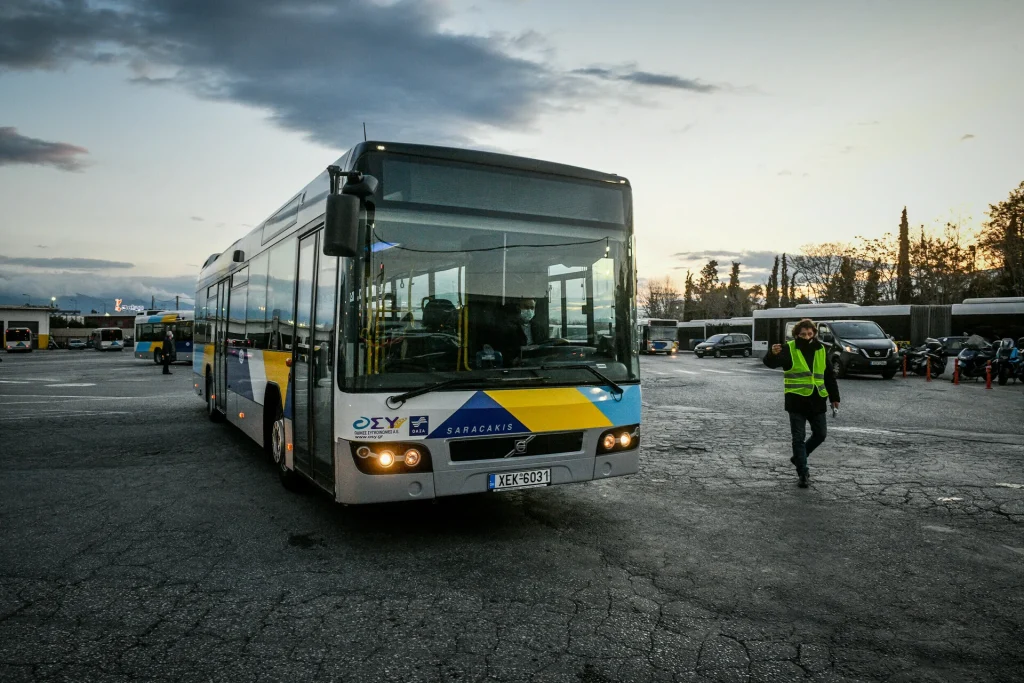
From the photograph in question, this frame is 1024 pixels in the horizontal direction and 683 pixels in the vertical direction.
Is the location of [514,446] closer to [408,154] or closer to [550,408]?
[550,408]

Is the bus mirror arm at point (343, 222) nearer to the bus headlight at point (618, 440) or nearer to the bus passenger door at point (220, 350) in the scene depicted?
the bus headlight at point (618, 440)

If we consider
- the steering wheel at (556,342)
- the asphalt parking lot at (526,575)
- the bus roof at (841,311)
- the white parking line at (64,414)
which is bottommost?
the white parking line at (64,414)

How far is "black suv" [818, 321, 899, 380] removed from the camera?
78.7 feet

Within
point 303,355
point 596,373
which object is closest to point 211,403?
point 303,355

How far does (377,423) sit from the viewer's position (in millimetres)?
5078

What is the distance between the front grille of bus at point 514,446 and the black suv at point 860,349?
2009 centimetres

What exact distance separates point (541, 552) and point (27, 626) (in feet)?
9.85

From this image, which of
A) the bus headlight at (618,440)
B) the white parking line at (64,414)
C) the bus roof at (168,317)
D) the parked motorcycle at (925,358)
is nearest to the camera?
the bus headlight at (618,440)

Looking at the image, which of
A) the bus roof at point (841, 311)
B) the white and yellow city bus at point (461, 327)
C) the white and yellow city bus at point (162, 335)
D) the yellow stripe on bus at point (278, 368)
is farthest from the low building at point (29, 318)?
the white and yellow city bus at point (461, 327)

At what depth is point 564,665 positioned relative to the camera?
3.44 metres

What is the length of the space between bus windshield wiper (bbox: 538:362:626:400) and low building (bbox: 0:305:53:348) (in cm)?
9455

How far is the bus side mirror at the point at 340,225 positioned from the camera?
4844 mm

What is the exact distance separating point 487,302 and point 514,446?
1.05m

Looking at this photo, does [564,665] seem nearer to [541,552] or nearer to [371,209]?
[541,552]
